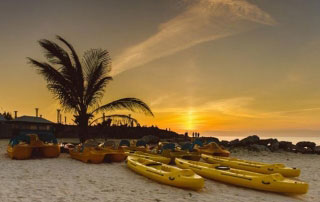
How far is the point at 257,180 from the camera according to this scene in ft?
32.8

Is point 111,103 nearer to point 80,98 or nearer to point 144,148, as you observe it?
point 80,98

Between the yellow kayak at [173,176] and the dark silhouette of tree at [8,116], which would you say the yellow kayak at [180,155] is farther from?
the dark silhouette of tree at [8,116]

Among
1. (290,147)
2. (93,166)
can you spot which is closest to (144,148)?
(93,166)

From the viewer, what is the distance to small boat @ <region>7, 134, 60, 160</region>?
13.7 metres

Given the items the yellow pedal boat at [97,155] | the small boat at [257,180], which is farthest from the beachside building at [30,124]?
the small boat at [257,180]

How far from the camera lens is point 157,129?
1510 inches

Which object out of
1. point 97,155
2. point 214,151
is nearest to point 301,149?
point 214,151

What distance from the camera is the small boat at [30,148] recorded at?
13727mm

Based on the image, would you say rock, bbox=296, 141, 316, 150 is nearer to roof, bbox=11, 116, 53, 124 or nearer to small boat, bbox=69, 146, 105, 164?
small boat, bbox=69, 146, 105, 164

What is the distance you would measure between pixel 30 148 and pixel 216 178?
28.2 ft

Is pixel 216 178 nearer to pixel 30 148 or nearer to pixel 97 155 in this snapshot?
pixel 97 155

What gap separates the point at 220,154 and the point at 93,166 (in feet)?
25.0

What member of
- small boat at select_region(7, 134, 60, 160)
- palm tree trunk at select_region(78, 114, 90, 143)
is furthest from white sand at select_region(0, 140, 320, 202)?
palm tree trunk at select_region(78, 114, 90, 143)

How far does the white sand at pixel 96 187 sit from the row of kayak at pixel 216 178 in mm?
206
